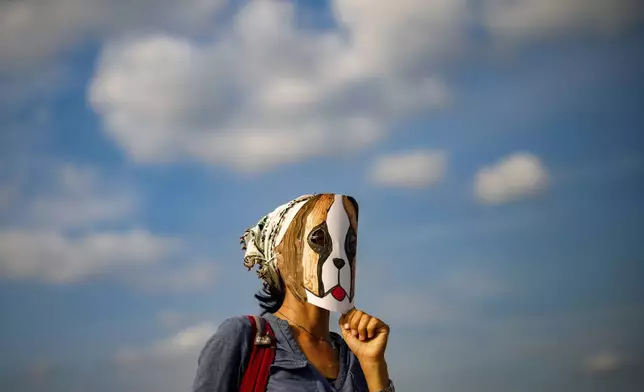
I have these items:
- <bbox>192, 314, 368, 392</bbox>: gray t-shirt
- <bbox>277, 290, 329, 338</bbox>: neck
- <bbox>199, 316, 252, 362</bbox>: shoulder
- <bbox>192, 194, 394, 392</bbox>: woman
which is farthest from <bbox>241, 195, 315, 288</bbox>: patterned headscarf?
<bbox>199, 316, 252, 362</bbox>: shoulder

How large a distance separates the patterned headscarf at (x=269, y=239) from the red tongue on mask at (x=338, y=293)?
0.60 metres

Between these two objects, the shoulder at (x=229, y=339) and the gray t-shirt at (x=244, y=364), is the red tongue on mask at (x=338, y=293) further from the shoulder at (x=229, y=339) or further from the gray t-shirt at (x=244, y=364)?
the shoulder at (x=229, y=339)

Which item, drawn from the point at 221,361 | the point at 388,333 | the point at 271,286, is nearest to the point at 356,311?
the point at 388,333

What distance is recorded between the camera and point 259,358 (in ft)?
21.0

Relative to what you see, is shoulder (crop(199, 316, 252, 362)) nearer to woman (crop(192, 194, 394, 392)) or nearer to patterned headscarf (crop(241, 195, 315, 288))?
woman (crop(192, 194, 394, 392))

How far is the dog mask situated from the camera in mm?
6695

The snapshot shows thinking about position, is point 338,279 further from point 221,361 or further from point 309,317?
point 221,361

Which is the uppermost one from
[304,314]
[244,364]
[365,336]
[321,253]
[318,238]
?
[318,238]

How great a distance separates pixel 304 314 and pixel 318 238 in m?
0.70

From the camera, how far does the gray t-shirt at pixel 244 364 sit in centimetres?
624

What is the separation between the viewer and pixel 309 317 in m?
6.87

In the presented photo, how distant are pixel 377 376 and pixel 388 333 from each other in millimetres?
385

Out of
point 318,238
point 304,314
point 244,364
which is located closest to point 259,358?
point 244,364

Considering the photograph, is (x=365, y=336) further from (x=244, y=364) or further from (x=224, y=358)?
(x=224, y=358)
